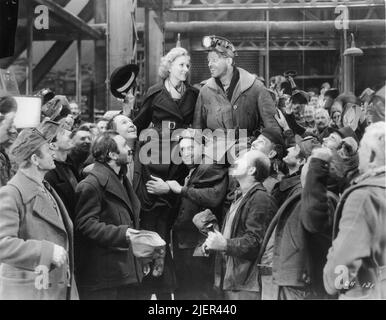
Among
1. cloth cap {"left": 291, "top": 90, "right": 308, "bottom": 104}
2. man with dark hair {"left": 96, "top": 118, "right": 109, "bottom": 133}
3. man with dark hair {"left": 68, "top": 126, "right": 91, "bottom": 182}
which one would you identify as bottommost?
man with dark hair {"left": 68, "top": 126, "right": 91, "bottom": 182}

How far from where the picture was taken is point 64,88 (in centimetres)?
601

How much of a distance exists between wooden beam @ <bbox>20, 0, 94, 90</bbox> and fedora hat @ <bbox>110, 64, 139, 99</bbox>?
16.3 inches

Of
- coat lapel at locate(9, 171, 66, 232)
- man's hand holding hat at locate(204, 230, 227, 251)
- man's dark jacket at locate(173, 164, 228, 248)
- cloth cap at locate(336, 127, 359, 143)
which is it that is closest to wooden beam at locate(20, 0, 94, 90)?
coat lapel at locate(9, 171, 66, 232)

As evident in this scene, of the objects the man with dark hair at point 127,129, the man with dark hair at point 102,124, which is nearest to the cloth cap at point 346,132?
the man with dark hair at point 127,129

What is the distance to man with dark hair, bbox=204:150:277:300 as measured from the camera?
527cm

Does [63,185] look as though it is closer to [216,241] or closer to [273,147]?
[216,241]

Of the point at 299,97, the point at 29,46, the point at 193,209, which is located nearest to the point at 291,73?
the point at 299,97

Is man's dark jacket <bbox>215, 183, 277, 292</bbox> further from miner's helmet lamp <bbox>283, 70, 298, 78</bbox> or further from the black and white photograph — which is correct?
miner's helmet lamp <bbox>283, 70, 298, 78</bbox>

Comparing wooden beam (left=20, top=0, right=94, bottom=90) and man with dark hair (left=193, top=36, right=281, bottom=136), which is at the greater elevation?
wooden beam (left=20, top=0, right=94, bottom=90)

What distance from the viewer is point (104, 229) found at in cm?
536

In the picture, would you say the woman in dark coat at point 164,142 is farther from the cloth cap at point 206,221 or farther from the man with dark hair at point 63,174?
the man with dark hair at point 63,174

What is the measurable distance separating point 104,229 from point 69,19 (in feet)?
5.28

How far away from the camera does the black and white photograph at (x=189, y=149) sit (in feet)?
16.9

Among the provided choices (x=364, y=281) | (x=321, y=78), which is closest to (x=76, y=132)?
(x=321, y=78)
